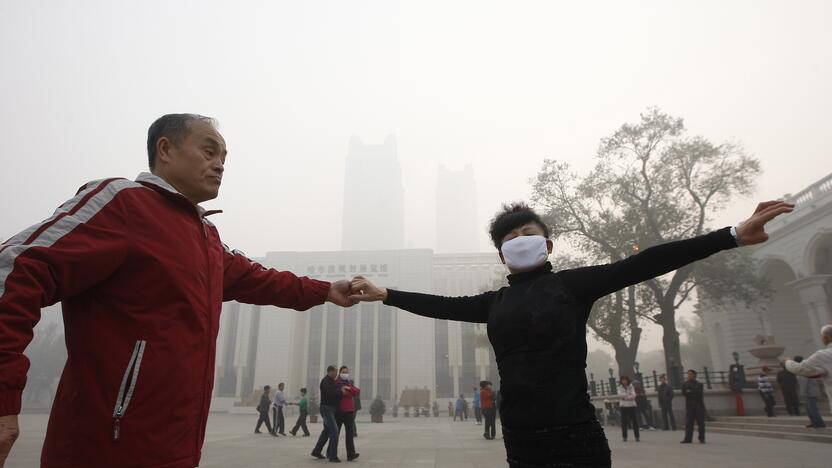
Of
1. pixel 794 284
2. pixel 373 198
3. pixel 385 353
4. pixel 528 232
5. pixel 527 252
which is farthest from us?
pixel 373 198

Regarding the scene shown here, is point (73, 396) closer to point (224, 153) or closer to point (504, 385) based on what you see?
point (224, 153)

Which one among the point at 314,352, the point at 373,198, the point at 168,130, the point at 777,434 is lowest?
the point at 777,434

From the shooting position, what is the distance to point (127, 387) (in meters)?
1.65

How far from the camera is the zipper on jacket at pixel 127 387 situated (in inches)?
Result: 63.6

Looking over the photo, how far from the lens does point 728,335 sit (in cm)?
3183

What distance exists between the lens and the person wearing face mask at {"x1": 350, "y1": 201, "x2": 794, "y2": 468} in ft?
6.56

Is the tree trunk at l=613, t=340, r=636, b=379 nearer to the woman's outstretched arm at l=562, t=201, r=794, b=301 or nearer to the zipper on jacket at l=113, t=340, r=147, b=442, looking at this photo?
the woman's outstretched arm at l=562, t=201, r=794, b=301

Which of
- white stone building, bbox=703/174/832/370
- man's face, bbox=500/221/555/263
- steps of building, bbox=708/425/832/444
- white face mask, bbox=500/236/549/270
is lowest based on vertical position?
steps of building, bbox=708/425/832/444

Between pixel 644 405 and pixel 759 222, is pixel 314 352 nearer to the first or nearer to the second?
pixel 644 405

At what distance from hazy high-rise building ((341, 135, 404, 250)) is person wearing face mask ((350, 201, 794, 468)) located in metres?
136

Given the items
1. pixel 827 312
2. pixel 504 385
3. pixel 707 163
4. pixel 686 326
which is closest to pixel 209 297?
pixel 504 385

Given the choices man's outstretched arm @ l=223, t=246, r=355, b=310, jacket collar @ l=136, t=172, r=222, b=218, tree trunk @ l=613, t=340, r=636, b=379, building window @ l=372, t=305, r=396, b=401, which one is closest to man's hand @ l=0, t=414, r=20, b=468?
jacket collar @ l=136, t=172, r=222, b=218

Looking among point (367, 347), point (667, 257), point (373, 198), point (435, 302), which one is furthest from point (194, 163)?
point (373, 198)

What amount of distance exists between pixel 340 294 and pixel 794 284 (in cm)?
2873
